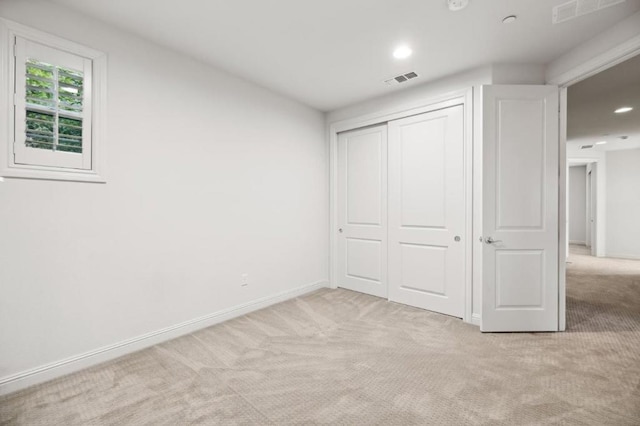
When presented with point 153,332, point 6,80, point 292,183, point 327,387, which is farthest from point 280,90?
point 327,387

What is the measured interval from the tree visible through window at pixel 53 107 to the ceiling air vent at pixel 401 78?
9.54ft

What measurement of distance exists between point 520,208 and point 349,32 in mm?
2282

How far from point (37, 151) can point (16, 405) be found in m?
1.62

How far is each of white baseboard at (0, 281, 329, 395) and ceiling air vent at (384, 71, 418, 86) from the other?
9.66ft

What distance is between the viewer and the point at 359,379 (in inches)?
83.2

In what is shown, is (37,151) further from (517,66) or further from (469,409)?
(517,66)

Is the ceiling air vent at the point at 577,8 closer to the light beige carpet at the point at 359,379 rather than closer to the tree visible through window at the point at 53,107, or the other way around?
the light beige carpet at the point at 359,379

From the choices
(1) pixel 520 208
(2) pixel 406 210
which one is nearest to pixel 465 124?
(1) pixel 520 208

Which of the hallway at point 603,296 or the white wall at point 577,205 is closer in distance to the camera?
the hallway at point 603,296

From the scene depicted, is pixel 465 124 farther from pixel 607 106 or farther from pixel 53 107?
pixel 53 107

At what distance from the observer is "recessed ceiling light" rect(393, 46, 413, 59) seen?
8.98ft

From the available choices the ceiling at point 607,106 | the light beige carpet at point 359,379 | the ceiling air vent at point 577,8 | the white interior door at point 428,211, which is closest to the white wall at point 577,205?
the ceiling at point 607,106

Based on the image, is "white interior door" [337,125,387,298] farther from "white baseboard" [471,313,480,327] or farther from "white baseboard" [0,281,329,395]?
"white baseboard" [0,281,329,395]

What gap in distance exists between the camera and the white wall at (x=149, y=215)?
205cm
